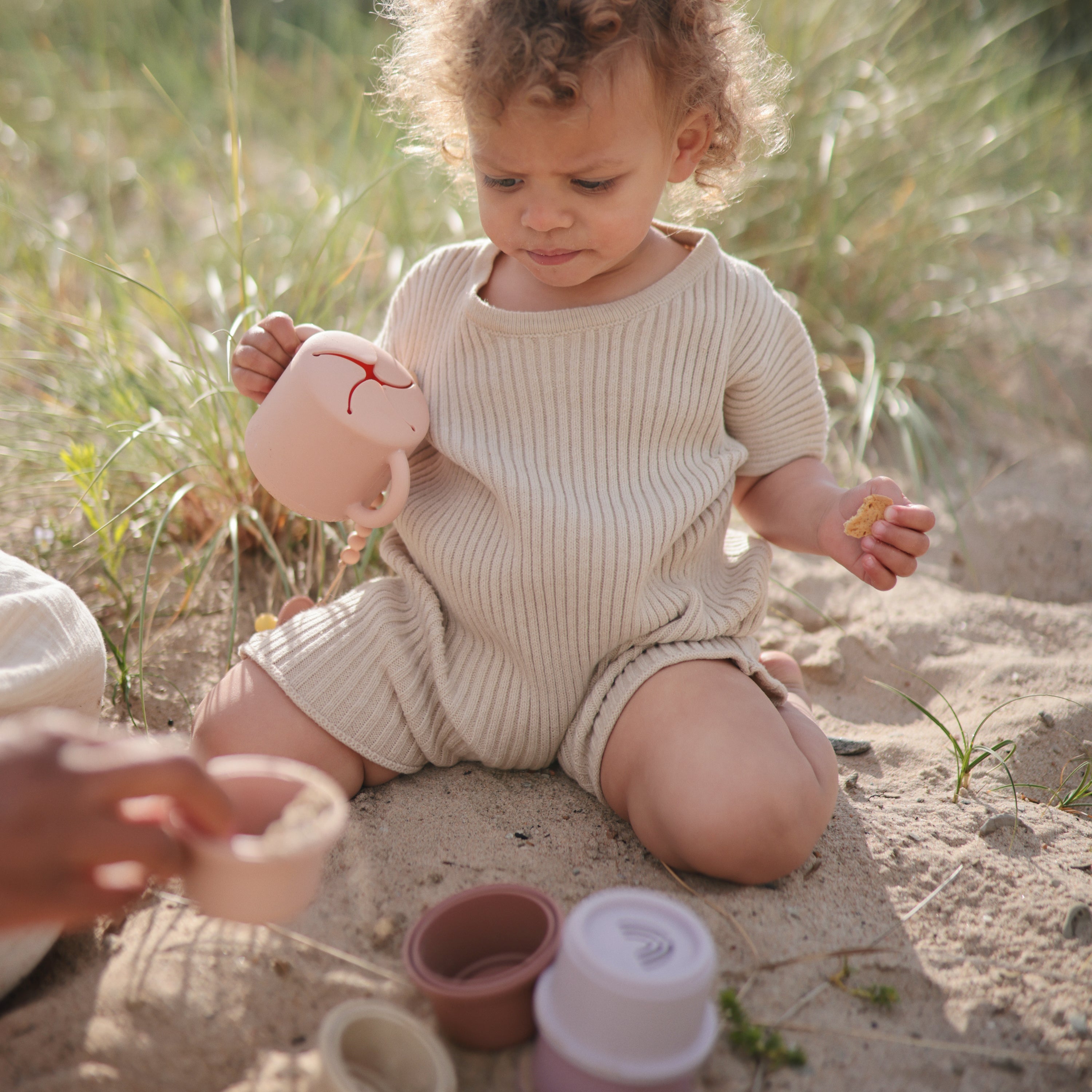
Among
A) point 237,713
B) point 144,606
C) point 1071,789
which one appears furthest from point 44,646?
point 1071,789

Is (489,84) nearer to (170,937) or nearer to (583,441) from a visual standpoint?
(583,441)

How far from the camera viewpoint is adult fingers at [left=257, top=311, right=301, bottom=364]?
1.48m

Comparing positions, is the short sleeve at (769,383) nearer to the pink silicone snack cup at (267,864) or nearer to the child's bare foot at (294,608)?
the child's bare foot at (294,608)

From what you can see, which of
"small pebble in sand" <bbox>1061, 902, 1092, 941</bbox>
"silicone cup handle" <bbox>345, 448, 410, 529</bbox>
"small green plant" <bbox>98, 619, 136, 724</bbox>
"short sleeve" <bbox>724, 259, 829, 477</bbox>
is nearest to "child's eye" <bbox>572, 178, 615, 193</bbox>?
"short sleeve" <bbox>724, 259, 829, 477</bbox>

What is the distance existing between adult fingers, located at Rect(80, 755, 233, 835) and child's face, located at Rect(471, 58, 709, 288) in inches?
32.0

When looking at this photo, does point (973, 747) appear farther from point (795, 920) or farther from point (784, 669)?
point (795, 920)

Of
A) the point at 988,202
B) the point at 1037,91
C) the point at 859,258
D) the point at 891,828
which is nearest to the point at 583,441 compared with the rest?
the point at 891,828

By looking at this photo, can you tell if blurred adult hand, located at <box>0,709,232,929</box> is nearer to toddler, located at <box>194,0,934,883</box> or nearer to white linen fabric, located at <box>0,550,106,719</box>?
white linen fabric, located at <box>0,550,106,719</box>

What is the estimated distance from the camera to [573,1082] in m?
0.93

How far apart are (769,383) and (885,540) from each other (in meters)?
0.32

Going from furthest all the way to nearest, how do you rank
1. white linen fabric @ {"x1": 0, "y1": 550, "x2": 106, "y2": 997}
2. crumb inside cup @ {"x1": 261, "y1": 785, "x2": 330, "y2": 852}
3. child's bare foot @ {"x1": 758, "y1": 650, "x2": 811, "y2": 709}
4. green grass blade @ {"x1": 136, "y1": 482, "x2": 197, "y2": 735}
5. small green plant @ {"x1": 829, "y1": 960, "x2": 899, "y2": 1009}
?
child's bare foot @ {"x1": 758, "y1": 650, "x2": 811, "y2": 709} < green grass blade @ {"x1": 136, "y1": 482, "x2": 197, "y2": 735} < white linen fabric @ {"x1": 0, "y1": 550, "x2": 106, "y2": 997} < small green plant @ {"x1": 829, "y1": 960, "x2": 899, "y2": 1009} < crumb inside cup @ {"x1": 261, "y1": 785, "x2": 330, "y2": 852}

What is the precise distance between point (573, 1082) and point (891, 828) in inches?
27.8

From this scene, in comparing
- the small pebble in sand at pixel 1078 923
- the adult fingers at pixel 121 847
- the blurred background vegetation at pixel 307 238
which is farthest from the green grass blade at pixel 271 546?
the small pebble in sand at pixel 1078 923

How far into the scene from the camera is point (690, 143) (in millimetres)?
1478
